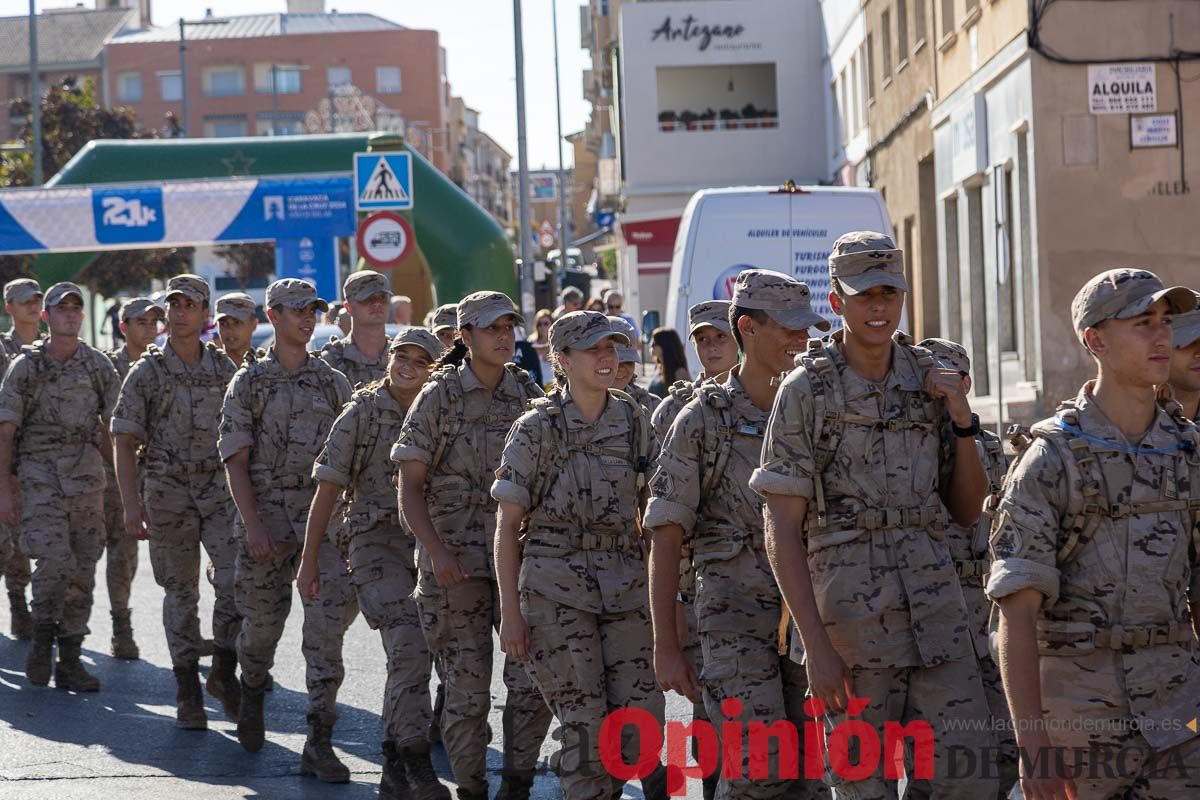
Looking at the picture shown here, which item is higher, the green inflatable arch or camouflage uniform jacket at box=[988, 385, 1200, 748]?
the green inflatable arch

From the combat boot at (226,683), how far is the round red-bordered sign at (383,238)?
8.60 metres

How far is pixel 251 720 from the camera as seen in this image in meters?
8.99

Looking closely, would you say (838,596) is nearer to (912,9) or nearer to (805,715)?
(805,715)

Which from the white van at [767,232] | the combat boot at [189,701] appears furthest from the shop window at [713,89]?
the combat boot at [189,701]

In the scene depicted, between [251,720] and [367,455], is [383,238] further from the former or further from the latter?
[367,455]

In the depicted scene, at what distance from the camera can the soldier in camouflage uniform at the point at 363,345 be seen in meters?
9.81

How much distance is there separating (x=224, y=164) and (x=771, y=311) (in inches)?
773

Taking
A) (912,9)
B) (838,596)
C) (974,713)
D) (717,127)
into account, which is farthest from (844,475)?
(717,127)

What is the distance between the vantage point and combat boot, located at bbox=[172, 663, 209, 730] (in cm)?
950

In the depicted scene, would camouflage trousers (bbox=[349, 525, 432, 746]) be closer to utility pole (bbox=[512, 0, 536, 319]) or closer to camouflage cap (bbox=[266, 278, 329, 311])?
camouflage cap (bbox=[266, 278, 329, 311])

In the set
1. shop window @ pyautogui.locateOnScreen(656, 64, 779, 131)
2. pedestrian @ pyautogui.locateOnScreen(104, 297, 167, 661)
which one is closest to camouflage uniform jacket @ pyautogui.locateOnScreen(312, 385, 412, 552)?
pedestrian @ pyautogui.locateOnScreen(104, 297, 167, 661)

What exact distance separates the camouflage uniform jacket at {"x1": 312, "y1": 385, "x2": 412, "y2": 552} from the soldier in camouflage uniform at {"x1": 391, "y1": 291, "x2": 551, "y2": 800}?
2.10 ft

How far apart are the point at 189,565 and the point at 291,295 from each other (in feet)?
6.04

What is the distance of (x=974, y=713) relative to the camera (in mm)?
5250
